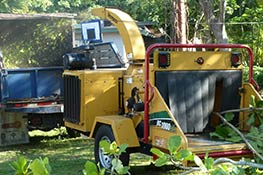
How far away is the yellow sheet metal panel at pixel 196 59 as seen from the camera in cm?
675

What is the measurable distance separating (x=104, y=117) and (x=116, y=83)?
2.17 ft

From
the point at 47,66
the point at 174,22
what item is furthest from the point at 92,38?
the point at 174,22

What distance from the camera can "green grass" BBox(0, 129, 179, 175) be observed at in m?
8.15

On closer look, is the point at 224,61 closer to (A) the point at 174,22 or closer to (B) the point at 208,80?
(B) the point at 208,80

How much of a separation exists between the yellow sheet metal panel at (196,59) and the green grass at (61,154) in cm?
174

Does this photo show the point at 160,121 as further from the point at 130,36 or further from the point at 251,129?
the point at 130,36

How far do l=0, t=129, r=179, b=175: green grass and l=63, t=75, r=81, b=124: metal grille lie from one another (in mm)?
772

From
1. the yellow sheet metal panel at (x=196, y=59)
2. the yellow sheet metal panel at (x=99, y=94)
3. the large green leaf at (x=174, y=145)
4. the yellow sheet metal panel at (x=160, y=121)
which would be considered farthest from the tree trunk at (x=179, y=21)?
the large green leaf at (x=174, y=145)

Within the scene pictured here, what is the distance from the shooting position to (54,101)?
1026 centimetres

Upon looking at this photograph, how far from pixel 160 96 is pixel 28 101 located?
4.41m

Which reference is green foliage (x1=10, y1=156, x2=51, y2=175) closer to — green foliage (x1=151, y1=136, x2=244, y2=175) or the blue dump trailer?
green foliage (x1=151, y1=136, x2=244, y2=175)

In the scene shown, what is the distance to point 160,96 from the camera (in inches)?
248

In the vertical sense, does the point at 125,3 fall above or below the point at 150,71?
above

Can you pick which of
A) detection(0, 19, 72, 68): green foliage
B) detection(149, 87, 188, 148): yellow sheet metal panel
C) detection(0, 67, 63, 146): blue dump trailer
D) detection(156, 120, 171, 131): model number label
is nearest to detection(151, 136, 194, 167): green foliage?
detection(149, 87, 188, 148): yellow sheet metal panel
